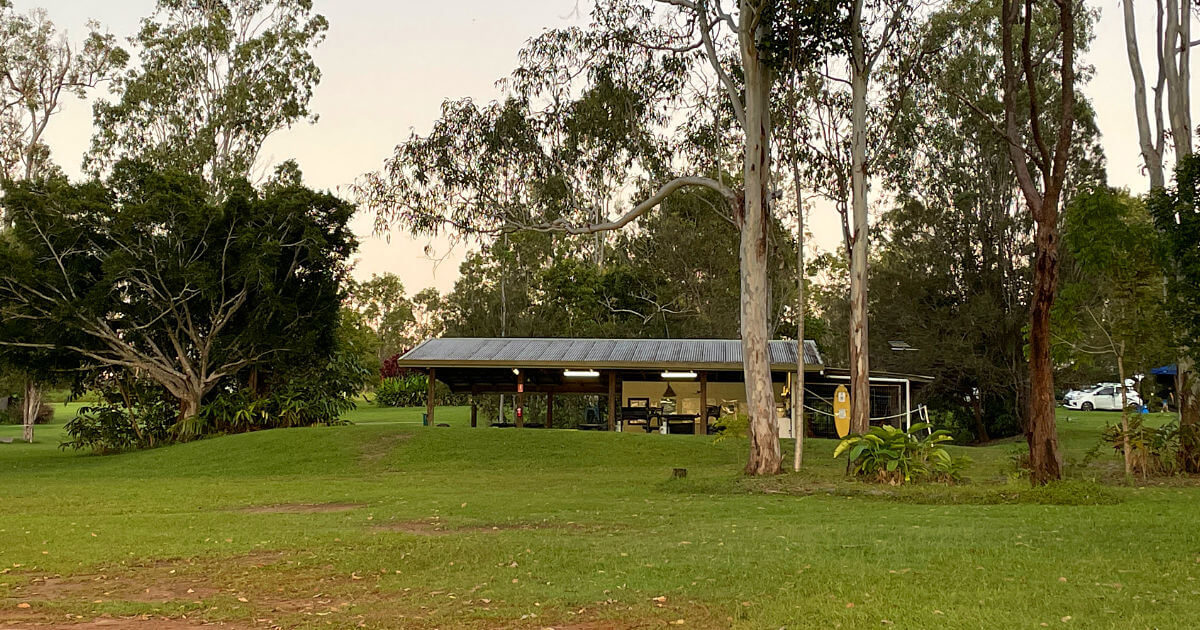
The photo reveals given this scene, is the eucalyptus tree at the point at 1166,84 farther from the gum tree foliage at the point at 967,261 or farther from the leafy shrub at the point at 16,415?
the leafy shrub at the point at 16,415

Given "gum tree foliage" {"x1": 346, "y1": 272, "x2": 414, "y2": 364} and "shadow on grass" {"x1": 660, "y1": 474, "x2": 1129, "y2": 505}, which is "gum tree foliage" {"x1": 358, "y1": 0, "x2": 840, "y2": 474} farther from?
"gum tree foliage" {"x1": 346, "y1": 272, "x2": 414, "y2": 364}

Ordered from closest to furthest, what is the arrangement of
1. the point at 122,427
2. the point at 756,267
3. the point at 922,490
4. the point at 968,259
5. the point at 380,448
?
the point at 922,490
the point at 756,267
the point at 380,448
the point at 122,427
the point at 968,259

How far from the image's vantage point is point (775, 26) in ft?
57.0

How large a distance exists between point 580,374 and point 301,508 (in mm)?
16275

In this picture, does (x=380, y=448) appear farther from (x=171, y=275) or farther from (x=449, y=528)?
(x=449, y=528)

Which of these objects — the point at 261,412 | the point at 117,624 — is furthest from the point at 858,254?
the point at 261,412

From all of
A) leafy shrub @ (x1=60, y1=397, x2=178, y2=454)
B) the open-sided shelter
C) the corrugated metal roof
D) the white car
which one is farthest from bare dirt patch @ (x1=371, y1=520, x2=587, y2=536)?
the white car

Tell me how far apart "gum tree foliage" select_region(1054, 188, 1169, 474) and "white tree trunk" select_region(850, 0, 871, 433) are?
10.2 ft

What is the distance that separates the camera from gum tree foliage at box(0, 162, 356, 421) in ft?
78.3

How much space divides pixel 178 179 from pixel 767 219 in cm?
1564

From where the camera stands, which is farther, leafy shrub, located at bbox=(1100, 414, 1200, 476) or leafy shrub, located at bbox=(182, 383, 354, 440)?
leafy shrub, located at bbox=(182, 383, 354, 440)

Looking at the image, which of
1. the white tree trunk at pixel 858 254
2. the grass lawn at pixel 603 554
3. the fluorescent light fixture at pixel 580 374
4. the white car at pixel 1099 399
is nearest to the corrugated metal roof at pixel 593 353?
the fluorescent light fixture at pixel 580 374

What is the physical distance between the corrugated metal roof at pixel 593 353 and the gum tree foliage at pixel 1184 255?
10284mm

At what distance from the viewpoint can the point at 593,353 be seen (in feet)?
89.8
